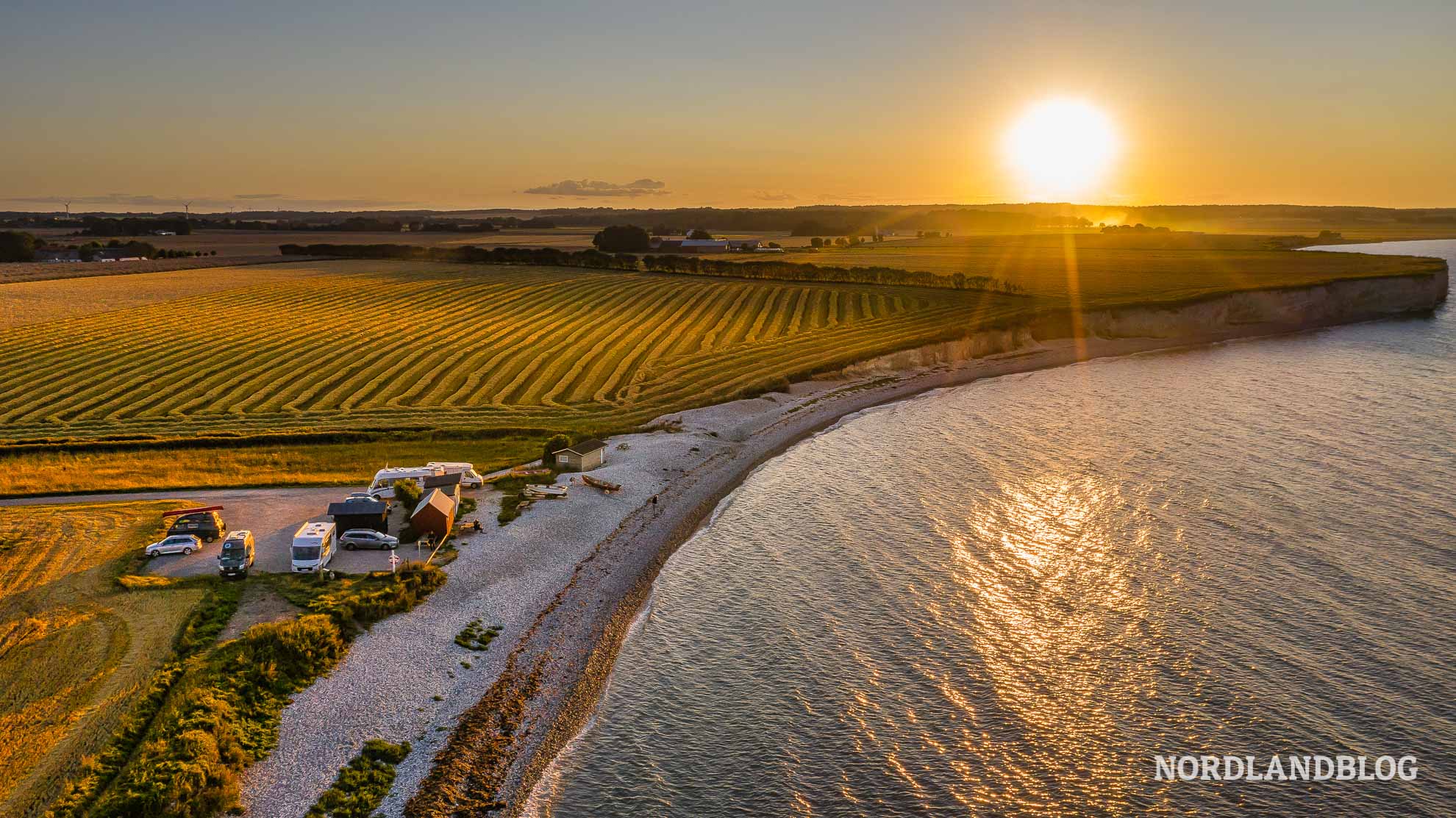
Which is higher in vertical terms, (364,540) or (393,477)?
(393,477)

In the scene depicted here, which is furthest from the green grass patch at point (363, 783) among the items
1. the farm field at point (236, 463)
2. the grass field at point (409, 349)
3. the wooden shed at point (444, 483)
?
the grass field at point (409, 349)

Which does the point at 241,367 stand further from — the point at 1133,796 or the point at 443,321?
the point at 1133,796

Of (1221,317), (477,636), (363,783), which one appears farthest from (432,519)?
(1221,317)

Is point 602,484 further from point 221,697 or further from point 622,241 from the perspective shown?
point 622,241

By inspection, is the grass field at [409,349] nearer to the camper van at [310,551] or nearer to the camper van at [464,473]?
the camper van at [464,473]

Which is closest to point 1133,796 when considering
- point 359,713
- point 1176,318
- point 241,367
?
A: point 359,713

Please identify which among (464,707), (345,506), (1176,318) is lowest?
(464,707)

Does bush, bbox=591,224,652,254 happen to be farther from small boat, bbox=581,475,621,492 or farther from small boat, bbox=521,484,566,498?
small boat, bbox=521,484,566,498
